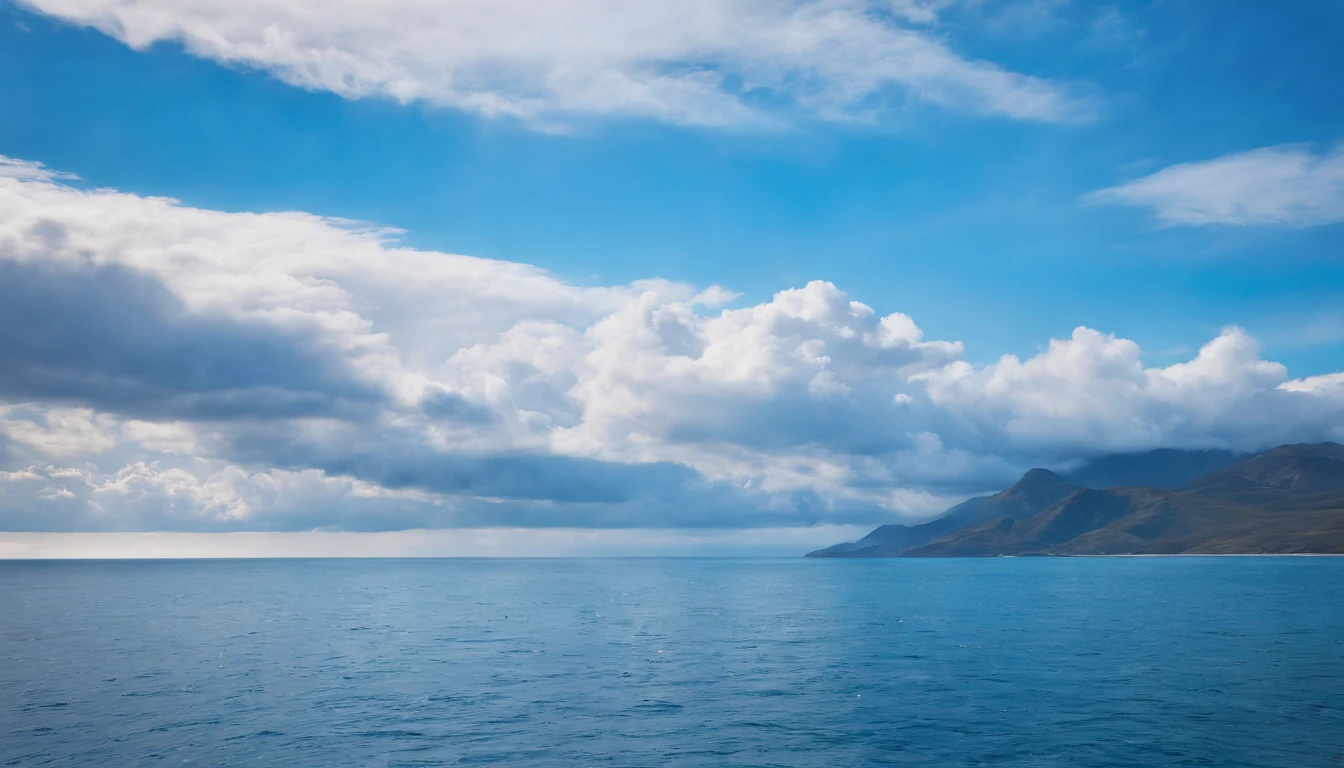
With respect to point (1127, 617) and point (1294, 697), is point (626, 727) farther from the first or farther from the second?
point (1127, 617)

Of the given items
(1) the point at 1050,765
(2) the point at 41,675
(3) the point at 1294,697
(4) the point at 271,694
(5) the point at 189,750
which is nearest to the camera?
(1) the point at 1050,765

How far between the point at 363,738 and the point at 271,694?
22.5m

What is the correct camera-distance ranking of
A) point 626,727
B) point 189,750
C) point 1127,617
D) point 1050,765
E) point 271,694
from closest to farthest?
point 1050,765, point 189,750, point 626,727, point 271,694, point 1127,617

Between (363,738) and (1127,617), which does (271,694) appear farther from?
(1127,617)

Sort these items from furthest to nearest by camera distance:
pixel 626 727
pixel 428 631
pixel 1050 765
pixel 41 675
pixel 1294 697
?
pixel 428 631
pixel 41 675
pixel 1294 697
pixel 626 727
pixel 1050 765

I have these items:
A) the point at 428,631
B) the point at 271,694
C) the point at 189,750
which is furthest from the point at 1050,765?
the point at 428,631

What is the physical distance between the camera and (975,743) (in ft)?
189

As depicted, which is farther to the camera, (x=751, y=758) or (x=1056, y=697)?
(x=1056, y=697)

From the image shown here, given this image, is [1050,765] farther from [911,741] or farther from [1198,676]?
[1198,676]

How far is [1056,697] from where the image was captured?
240ft

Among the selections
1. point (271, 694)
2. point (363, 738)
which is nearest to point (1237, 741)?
point (363, 738)

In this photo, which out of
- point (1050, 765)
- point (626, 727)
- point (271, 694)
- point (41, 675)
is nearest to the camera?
point (1050, 765)

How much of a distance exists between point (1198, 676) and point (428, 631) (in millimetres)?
105462

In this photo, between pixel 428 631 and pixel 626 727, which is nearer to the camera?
pixel 626 727
